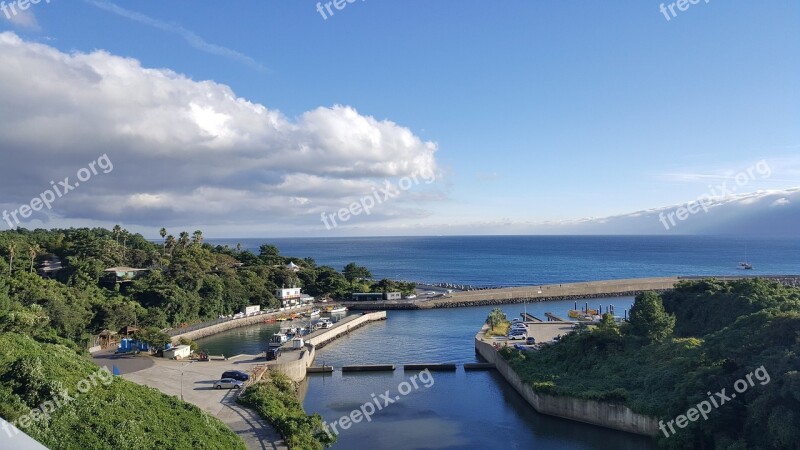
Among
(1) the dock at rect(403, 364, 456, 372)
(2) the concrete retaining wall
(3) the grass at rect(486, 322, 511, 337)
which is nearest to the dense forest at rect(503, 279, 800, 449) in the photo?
(2) the concrete retaining wall

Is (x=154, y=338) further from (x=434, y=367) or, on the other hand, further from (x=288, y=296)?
(x=288, y=296)

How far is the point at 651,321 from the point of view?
94.9ft

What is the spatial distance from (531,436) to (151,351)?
24350mm

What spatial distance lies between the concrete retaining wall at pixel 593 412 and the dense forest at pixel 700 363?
37 cm

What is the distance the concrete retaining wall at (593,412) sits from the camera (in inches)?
895

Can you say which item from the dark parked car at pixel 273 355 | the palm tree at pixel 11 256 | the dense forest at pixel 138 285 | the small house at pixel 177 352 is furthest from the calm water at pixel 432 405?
the palm tree at pixel 11 256

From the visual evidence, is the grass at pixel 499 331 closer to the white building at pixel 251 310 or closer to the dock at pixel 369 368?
the dock at pixel 369 368

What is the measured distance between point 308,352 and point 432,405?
11.6 meters

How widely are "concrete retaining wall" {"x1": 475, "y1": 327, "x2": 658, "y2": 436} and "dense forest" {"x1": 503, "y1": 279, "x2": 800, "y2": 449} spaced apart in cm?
37

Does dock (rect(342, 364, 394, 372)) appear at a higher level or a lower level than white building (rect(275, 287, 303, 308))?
lower

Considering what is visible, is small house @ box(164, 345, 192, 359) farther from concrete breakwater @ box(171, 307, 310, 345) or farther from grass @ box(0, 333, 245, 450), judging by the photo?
grass @ box(0, 333, 245, 450)

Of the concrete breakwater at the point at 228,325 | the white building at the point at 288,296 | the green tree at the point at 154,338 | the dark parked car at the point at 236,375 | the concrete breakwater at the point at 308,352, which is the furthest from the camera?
the white building at the point at 288,296

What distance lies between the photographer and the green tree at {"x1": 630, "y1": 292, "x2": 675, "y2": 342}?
94.6ft

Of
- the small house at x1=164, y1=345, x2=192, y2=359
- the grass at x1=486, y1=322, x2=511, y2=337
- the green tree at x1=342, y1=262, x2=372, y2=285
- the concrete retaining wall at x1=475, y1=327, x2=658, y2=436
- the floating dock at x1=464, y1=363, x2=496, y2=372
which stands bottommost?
the floating dock at x1=464, y1=363, x2=496, y2=372
